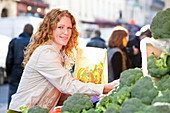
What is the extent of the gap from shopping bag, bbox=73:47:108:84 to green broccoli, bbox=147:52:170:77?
0.85 metres

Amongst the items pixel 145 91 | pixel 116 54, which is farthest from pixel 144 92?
pixel 116 54

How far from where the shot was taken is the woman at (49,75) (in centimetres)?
197

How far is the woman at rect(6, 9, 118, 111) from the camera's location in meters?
1.97

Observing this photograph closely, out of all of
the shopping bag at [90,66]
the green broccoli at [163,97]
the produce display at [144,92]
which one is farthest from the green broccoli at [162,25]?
the shopping bag at [90,66]

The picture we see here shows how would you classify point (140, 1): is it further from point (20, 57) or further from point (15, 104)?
point (15, 104)

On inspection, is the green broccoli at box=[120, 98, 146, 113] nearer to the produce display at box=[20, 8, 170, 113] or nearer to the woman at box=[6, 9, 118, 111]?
the produce display at box=[20, 8, 170, 113]

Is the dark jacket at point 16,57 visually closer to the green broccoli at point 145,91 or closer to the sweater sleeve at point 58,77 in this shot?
the sweater sleeve at point 58,77

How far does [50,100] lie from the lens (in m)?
2.09

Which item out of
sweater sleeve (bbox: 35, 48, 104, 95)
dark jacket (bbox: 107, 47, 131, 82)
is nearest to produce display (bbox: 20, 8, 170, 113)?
sweater sleeve (bbox: 35, 48, 104, 95)

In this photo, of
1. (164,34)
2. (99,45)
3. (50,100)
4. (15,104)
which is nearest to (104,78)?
(50,100)

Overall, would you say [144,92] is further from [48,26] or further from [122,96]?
[48,26]

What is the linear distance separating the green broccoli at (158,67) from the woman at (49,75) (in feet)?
2.04

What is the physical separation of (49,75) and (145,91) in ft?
2.85

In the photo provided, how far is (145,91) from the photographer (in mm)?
1323
